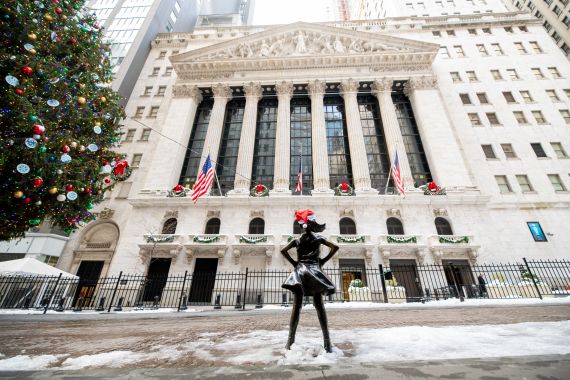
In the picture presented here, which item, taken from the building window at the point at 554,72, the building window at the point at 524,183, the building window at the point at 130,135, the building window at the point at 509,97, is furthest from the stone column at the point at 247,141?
the building window at the point at 554,72

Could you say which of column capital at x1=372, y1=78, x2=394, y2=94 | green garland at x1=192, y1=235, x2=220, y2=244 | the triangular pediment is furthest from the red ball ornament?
column capital at x1=372, y1=78, x2=394, y2=94

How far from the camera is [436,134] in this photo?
976 inches

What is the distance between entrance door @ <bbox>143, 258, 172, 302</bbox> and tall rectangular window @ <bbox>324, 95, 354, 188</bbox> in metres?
16.6

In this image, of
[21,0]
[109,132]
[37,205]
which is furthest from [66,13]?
[37,205]

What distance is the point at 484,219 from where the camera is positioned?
20.5 metres

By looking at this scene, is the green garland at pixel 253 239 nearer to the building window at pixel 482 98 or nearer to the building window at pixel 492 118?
the building window at pixel 492 118

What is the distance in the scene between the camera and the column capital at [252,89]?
29.1 meters

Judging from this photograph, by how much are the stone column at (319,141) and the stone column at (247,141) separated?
249 inches

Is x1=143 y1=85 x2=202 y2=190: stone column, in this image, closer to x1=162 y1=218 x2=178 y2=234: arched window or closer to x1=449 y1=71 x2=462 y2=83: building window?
x1=162 y1=218 x2=178 y2=234: arched window

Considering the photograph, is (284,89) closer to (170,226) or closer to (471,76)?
(170,226)

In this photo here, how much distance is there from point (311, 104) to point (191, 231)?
61.1 ft

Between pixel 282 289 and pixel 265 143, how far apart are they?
16.2 meters

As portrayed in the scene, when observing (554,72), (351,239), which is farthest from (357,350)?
(554,72)

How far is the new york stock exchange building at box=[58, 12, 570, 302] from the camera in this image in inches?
798
